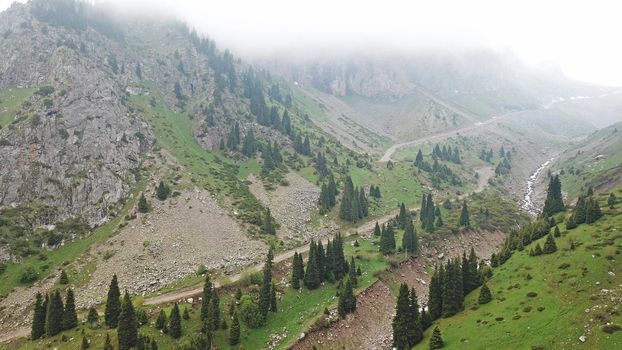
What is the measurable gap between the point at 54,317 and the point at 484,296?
86.7m

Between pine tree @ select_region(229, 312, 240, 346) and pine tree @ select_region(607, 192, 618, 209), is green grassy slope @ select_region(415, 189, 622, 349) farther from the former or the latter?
pine tree @ select_region(229, 312, 240, 346)

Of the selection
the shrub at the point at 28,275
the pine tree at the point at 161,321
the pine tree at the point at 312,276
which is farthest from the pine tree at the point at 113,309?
the pine tree at the point at 312,276

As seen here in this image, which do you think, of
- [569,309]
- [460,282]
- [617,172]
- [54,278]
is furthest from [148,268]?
[617,172]

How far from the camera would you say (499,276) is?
317 feet

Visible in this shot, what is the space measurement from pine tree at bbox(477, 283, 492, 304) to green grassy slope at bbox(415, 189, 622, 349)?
147 centimetres

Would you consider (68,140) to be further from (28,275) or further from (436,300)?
(436,300)

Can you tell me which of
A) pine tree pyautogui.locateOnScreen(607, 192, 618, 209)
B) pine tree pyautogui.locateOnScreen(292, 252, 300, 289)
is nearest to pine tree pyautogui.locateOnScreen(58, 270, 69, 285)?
pine tree pyautogui.locateOnScreen(292, 252, 300, 289)

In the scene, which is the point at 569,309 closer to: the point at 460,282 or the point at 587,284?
the point at 587,284

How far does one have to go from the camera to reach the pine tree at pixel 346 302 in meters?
98.0

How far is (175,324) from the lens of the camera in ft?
275

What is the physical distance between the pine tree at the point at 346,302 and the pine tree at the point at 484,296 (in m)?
27.7

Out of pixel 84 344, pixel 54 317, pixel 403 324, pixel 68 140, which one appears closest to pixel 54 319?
pixel 54 317

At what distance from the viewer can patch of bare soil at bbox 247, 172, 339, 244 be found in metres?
148

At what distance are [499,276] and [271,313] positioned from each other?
5210 centimetres
